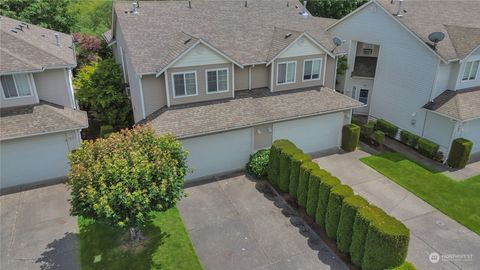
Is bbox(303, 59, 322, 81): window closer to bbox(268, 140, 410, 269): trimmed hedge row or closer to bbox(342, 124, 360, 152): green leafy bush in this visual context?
bbox(342, 124, 360, 152): green leafy bush

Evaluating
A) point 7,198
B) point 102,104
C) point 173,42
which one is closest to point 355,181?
point 173,42

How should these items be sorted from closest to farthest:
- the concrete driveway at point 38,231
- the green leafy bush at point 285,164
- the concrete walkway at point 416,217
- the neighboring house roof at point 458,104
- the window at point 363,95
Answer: the concrete driveway at point 38,231 < the concrete walkway at point 416,217 < the green leafy bush at point 285,164 < the neighboring house roof at point 458,104 < the window at point 363,95

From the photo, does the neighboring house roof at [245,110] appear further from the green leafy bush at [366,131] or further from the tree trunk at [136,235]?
the tree trunk at [136,235]

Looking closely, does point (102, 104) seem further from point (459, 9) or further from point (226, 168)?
point (459, 9)

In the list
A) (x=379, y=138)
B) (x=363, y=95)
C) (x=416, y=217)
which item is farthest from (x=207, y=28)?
(x=416, y=217)

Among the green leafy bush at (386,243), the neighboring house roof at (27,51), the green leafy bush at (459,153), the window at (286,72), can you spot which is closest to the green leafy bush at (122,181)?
the green leafy bush at (386,243)

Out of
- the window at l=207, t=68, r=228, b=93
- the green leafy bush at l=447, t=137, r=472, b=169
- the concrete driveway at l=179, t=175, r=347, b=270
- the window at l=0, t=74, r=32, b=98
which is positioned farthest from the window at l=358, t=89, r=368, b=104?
the window at l=0, t=74, r=32, b=98
